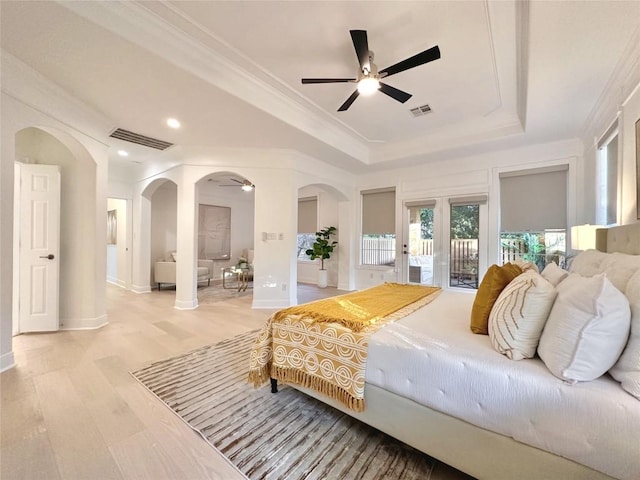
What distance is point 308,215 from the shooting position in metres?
7.54

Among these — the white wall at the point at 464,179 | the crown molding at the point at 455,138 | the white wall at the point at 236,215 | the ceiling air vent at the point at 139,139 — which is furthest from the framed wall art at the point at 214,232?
the crown molding at the point at 455,138

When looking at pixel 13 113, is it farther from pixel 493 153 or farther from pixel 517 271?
pixel 493 153

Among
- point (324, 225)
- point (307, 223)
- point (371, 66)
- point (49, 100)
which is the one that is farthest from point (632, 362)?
point (307, 223)

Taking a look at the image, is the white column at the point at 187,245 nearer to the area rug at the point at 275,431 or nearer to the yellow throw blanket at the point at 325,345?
the area rug at the point at 275,431

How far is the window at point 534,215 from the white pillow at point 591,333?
3840 mm

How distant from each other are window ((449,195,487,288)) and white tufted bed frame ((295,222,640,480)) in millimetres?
4172

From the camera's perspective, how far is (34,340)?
9.80ft

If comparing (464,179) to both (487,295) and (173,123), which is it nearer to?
(487,295)

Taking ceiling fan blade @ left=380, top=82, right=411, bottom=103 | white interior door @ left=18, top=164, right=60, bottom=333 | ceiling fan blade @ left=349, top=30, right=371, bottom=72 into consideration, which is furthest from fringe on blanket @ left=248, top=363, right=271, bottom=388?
Answer: white interior door @ left=18, top=164, right=60, bottom=333

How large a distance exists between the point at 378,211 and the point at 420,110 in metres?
2.67

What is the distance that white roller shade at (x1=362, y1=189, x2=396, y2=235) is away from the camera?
19.4 feet

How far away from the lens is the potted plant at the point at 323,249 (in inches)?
255

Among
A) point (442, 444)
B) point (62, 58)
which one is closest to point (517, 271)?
point (442, 444)

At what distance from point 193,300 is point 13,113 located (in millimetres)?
3110
